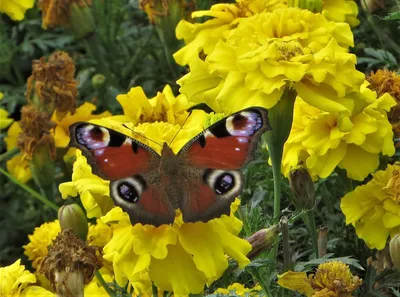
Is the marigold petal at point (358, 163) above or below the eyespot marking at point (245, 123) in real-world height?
below

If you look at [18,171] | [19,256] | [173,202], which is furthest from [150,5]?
[173,202]

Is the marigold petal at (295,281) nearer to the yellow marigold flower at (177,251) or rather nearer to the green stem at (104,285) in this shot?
the yellow marigold flower at (177,251)

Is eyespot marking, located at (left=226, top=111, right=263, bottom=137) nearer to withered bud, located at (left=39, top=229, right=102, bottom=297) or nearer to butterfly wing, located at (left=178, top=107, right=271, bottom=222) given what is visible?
butterfly wing, located at (left=178, top=107, right=271, bottom=222)

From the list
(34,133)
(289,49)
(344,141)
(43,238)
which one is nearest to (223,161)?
(289,49)

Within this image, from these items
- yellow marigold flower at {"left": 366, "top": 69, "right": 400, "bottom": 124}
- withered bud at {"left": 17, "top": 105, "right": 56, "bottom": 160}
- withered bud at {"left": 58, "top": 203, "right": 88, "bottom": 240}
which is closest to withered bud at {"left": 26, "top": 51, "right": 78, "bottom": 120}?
withered bud at {"left": 17, "top": 105, "right": 56, "bottom": 160}

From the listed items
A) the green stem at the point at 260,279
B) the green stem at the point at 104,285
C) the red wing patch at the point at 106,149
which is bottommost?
the green stem at the point at 104,285

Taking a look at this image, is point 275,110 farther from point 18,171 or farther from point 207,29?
point 18,171

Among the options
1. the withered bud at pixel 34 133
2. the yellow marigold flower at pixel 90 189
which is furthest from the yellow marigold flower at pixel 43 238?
the yellow marigold flower at pixel 90 189
